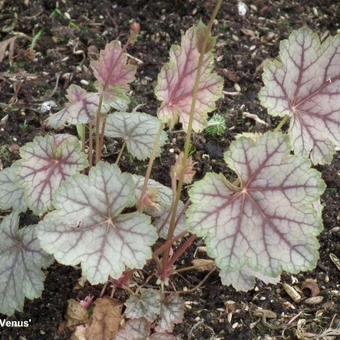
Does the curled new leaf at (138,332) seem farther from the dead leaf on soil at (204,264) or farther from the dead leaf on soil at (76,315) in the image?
the dead leaf on soil at (204,264)

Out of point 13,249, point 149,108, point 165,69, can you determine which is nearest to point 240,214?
point 165,69

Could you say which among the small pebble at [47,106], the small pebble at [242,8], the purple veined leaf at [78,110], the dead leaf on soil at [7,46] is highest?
the small pebble at [242,8]

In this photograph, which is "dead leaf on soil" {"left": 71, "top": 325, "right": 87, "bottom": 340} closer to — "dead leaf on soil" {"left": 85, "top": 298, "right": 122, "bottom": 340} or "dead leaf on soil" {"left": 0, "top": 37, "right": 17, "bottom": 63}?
"dead leaf on soil" {"left": 85, "top": 298, "right": 122, "bottom": 340}

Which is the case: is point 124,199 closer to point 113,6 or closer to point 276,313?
point 276,313

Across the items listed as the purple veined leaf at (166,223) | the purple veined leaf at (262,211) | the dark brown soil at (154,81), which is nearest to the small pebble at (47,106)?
the dark brown soil at (154,81)

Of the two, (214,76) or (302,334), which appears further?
(302,334)

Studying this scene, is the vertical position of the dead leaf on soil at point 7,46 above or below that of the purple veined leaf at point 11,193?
above

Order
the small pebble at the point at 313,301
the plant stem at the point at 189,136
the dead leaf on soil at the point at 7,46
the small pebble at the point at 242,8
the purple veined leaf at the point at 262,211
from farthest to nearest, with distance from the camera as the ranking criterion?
the small pebble at the point at 242,8 < the dead leaf on soil at the point at 7,46 < the small pebble at the point at 313,301 < the purple veined leaf at the point at 262,211 < the plant stem at the point at 189,136

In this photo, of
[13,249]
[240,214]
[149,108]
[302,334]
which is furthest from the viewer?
[149,108]
